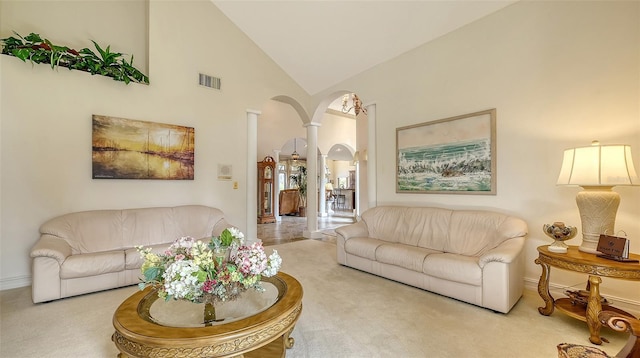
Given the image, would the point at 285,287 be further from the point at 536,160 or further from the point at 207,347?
the point at 536,160

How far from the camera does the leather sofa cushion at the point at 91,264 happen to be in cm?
283

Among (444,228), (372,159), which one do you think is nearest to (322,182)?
(372,159)

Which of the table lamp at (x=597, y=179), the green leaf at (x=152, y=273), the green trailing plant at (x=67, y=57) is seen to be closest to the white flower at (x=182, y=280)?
the green leaf at (x=152, y=273)

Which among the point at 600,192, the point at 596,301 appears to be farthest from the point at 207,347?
the point at 600,192

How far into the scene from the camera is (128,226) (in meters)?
3.70

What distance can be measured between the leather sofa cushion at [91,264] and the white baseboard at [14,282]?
1.11 metres

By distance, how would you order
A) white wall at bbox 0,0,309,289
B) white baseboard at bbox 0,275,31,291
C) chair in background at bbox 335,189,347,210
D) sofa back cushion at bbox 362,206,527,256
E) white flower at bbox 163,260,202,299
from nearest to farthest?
white flower at bbox 163,260,202,299 → sofa back cushion at bbox 362,206,527,256 → white baseboard at bbox 0,275,31,291 → white wall at bbox 0,0,309,289 → chair in background at bbox 335,189,347,210

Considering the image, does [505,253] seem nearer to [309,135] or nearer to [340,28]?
[340,28]

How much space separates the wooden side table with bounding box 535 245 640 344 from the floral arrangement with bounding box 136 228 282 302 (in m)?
2.43

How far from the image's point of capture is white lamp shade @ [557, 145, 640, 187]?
2.13m

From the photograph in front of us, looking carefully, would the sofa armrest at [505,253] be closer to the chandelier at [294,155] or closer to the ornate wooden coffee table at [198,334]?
the ornate wooden coffee table at [198,334]

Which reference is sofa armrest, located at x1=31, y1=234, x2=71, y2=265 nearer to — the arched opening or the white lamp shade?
the arched opening

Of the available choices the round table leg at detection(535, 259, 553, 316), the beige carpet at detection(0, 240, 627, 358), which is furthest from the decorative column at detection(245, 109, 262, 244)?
the round table leg at detection(535, 259, 553, 316)

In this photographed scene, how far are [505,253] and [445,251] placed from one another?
90 cm
